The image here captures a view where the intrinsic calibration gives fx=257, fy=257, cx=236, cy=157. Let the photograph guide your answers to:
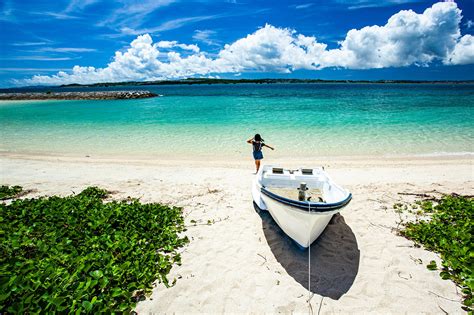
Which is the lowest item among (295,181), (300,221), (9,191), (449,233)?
(449,233)

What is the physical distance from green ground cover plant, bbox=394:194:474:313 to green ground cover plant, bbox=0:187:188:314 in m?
5.44

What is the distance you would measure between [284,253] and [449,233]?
12.6 feet

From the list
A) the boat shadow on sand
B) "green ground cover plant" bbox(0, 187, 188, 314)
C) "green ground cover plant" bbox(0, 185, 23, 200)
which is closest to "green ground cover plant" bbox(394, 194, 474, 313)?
the boat shadow on sand

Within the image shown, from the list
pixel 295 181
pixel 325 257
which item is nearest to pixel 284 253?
pixel 325 257

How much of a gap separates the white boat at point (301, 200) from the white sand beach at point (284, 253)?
56 centimetres

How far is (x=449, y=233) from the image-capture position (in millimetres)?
5930

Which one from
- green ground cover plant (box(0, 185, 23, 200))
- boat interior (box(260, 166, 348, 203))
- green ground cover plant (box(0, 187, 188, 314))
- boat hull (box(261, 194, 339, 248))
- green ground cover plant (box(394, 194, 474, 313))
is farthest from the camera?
green ground cover plant (box(0, 185, 23, 200))

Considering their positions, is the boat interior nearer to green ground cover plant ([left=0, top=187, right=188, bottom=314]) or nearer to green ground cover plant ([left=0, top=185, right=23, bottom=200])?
green ground cover plant ([left=0, top=187, right=188, bottom=314])

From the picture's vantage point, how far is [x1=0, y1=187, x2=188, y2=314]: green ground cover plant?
387 cm

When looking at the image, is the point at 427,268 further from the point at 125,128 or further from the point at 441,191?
the point at 125,128

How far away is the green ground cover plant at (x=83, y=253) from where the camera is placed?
3865mm

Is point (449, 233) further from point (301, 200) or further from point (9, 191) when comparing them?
point (9, 191)

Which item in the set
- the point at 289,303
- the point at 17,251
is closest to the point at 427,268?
the point at 289,303

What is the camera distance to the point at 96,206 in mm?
7453
